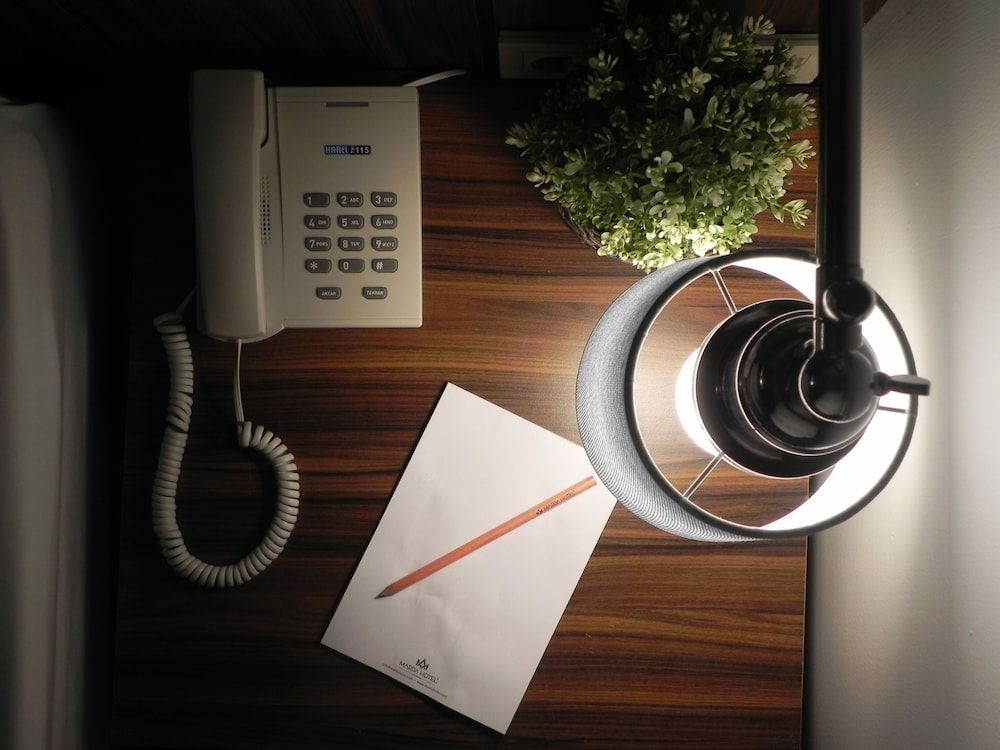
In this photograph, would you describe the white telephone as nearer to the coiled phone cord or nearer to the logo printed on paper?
the coiled phone cord

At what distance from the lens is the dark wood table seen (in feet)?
2.25

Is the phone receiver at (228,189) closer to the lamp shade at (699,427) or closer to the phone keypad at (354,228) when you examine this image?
the phone keypad at (354,228)

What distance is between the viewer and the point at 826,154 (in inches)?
12.6

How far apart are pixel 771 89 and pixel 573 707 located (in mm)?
614

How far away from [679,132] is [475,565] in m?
0.45

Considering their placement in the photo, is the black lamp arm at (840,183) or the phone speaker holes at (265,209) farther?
the phone speaker holes at (265,209)

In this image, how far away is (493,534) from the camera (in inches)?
26.8

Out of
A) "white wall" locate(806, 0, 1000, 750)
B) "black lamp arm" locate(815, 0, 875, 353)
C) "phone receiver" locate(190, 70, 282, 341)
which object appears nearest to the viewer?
"black lamp arm" locate(815, 0, 875, 353)

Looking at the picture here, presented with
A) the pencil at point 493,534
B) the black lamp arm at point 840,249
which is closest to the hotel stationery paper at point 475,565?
the pencil at point 493,534

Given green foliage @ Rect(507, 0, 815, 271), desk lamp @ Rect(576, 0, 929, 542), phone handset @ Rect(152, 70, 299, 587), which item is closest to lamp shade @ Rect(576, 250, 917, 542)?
desk lamp @ Rect(576, 0, 929, 542)

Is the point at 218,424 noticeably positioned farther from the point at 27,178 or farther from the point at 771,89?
the point at 771,89

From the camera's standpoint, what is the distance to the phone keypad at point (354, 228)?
0.65 m

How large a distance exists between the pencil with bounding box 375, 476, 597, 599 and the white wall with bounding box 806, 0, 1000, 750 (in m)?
0.26

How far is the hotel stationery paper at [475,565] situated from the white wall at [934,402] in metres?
0.26
